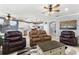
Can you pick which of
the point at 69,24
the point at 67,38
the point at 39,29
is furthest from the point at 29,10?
the point at 67,38

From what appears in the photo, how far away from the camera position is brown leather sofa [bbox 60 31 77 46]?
2299mm

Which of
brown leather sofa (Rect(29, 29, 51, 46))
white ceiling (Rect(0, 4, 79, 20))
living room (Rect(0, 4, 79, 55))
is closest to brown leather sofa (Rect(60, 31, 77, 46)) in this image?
living room (Rect(0, 4, 79, 55))

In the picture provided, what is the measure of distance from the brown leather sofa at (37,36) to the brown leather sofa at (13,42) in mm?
168

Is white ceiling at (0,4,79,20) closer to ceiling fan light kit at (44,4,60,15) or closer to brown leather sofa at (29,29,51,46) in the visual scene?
ceiling fan light kit at (44,4,60,15)

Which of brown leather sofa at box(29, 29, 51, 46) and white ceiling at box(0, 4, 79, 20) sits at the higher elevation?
white ceiling at box(0, 4, 79, 20)

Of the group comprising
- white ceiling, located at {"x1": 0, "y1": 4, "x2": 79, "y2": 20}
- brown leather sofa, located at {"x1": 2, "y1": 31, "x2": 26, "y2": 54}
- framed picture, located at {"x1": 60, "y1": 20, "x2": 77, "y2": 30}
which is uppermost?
white ceiling, located at {"x1": 0, "y1": 4, "x2": 79, "y2": 20}

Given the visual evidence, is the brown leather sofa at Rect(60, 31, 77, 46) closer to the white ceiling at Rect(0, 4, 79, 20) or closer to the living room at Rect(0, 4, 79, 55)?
the living room at Rect(0, 4, 79, 55)

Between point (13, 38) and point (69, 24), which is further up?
point (69, 24)

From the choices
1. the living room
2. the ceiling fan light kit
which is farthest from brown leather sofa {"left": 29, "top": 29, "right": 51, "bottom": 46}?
the ceiling fan light kit

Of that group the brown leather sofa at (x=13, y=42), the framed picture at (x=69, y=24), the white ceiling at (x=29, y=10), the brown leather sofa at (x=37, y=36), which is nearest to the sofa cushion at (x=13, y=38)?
the brown leather sofa at (x=13, y=42)

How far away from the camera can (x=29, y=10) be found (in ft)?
7.46

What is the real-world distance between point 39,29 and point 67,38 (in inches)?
24.5

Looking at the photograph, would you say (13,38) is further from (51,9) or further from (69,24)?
(69,24)

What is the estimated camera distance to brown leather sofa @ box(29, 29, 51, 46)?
2293 millimetres
